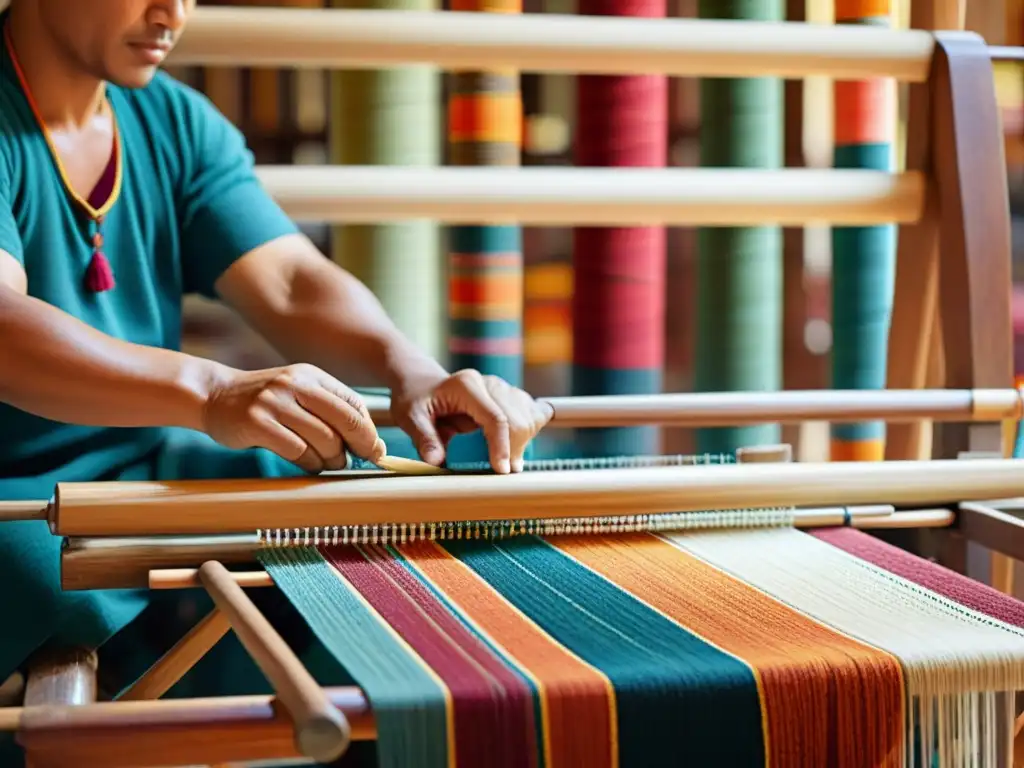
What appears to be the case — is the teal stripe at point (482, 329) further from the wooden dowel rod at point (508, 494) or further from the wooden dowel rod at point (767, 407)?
the wooden dowel rod at point (508, 494)

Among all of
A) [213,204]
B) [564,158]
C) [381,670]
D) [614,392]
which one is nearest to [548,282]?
[564,158]

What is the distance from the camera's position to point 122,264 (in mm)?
1280

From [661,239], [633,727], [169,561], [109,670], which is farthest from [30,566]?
[661,239]

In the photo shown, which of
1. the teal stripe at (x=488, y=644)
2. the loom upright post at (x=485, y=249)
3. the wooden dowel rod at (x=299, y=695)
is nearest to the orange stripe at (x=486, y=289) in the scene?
the loom upright post at (x=485, y=249)

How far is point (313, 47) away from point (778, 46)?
21.1 inches

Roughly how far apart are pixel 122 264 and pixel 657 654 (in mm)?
697

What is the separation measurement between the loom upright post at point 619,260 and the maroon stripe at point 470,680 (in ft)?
2.34

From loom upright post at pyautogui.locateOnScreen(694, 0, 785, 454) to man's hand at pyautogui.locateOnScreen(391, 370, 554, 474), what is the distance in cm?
50

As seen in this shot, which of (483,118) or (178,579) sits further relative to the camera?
(483,118)

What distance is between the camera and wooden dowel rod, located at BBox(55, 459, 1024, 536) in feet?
3.28

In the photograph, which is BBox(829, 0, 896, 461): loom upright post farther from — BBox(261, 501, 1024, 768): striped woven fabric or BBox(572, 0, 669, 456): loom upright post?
BBox(261, 501, 1024, 768): striped woven fabric

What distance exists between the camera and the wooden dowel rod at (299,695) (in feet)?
2.38

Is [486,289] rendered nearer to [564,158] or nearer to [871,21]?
[564,158]

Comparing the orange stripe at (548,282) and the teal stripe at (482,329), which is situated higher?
the orange stripe at (548,282)
